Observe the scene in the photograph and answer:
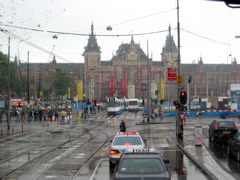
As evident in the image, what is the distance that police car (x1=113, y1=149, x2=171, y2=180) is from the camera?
7.61 m

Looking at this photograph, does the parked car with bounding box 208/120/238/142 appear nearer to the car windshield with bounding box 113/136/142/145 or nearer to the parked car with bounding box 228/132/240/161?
the parked car with bounding box 228/132/240/161

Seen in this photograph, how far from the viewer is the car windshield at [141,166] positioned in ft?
26.0

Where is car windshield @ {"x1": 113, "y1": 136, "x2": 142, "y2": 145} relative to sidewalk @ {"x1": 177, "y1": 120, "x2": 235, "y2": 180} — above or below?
above

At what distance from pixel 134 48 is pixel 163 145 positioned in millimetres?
100136

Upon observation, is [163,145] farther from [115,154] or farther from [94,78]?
[94,78]

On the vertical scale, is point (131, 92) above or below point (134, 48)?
below

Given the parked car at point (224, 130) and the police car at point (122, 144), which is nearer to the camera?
the police car at point (122, 144)

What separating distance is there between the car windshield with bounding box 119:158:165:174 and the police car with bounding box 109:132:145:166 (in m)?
4.74

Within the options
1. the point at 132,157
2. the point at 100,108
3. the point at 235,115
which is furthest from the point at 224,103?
the point at 132,157

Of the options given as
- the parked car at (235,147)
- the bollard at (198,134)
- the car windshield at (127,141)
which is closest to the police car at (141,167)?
the car windshield at (127,141)

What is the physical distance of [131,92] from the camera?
101312 millimetres

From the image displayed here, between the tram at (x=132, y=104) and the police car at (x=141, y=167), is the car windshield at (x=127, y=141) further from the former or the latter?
the tram at (x=132, y=104)

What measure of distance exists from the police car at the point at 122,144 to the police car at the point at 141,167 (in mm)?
4408

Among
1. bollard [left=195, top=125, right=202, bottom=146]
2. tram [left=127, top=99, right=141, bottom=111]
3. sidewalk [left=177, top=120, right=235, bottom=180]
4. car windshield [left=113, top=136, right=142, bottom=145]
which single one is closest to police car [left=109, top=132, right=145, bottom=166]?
car windshield [left=113, top=136, right=142, bottom=145]
